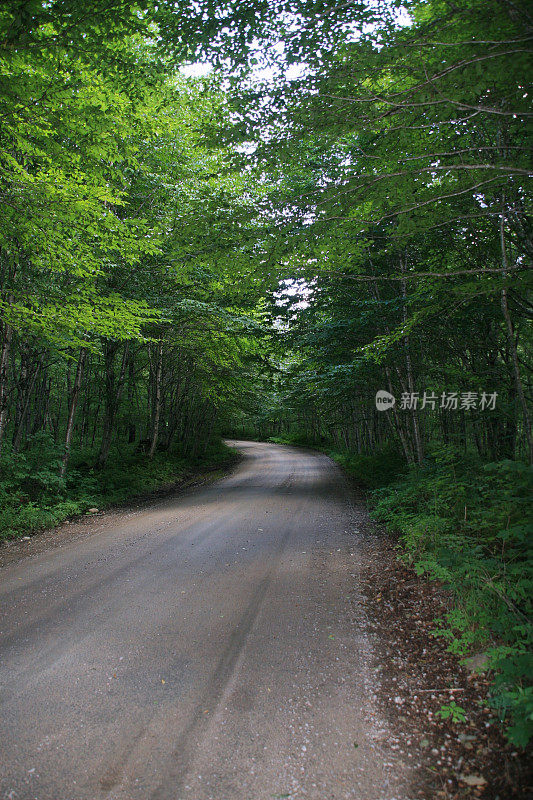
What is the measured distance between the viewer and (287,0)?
3.59m

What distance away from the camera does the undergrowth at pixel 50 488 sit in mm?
7875

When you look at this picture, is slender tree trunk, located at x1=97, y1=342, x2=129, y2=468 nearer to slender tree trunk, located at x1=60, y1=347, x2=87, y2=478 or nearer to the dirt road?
slender tree trunk, located at x1=60, y1=347, x2=87, y2=478

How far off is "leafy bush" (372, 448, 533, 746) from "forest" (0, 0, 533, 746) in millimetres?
24

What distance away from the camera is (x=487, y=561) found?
3945 millimetres

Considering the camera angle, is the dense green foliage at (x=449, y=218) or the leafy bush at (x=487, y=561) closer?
the leafy bush at (x=487, y=561)

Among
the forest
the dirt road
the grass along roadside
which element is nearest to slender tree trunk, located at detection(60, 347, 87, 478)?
the forest

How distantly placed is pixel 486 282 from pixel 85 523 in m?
8.73

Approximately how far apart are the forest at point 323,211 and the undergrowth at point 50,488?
0.06m

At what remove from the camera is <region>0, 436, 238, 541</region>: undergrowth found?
25.8ft

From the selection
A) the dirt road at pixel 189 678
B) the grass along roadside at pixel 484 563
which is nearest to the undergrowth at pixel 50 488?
the dirt road at pixel 189 678

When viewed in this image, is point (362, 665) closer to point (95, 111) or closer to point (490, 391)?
point (490, 391)

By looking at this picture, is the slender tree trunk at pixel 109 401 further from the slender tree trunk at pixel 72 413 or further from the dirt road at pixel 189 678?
the dirt road at pixel 189 678

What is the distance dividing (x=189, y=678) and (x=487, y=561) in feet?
9.86

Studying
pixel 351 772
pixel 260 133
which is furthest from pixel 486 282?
pixel 351 772
